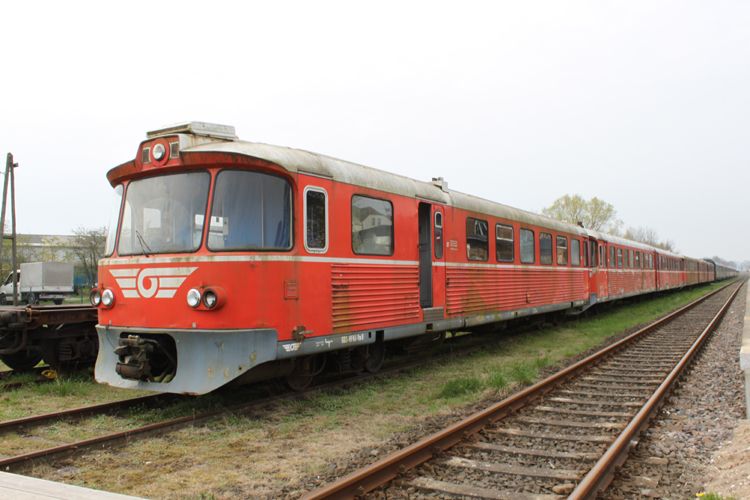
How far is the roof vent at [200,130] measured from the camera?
20.2 ft

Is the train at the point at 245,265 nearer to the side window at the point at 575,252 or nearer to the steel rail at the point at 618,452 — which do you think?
the steel rail at the point at 618,452

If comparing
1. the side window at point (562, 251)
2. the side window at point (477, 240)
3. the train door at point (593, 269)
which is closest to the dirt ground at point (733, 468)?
the side window at point (477, 240)

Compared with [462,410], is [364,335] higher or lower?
higher

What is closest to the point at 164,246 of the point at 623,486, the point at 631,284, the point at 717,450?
the point at 623,486

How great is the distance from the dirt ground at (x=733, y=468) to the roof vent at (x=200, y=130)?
5777 millimetres

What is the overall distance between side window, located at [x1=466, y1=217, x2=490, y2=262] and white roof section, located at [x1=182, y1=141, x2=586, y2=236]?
25 centimetres

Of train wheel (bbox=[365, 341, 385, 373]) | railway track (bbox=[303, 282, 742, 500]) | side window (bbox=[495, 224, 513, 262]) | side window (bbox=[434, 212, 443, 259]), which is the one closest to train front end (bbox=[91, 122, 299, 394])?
train wheel (bbox=[365, 341, 385, 373])

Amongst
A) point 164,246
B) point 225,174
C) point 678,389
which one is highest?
point 225,174

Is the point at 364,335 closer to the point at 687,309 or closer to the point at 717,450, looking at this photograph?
the point at 717,450

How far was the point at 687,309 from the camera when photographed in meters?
21.3

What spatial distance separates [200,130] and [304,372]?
125 inches

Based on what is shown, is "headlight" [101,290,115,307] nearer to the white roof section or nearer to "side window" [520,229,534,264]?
the white roof section

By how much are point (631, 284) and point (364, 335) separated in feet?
59.4

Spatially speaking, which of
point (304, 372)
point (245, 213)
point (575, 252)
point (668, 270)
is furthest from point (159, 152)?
point (668, 270)
